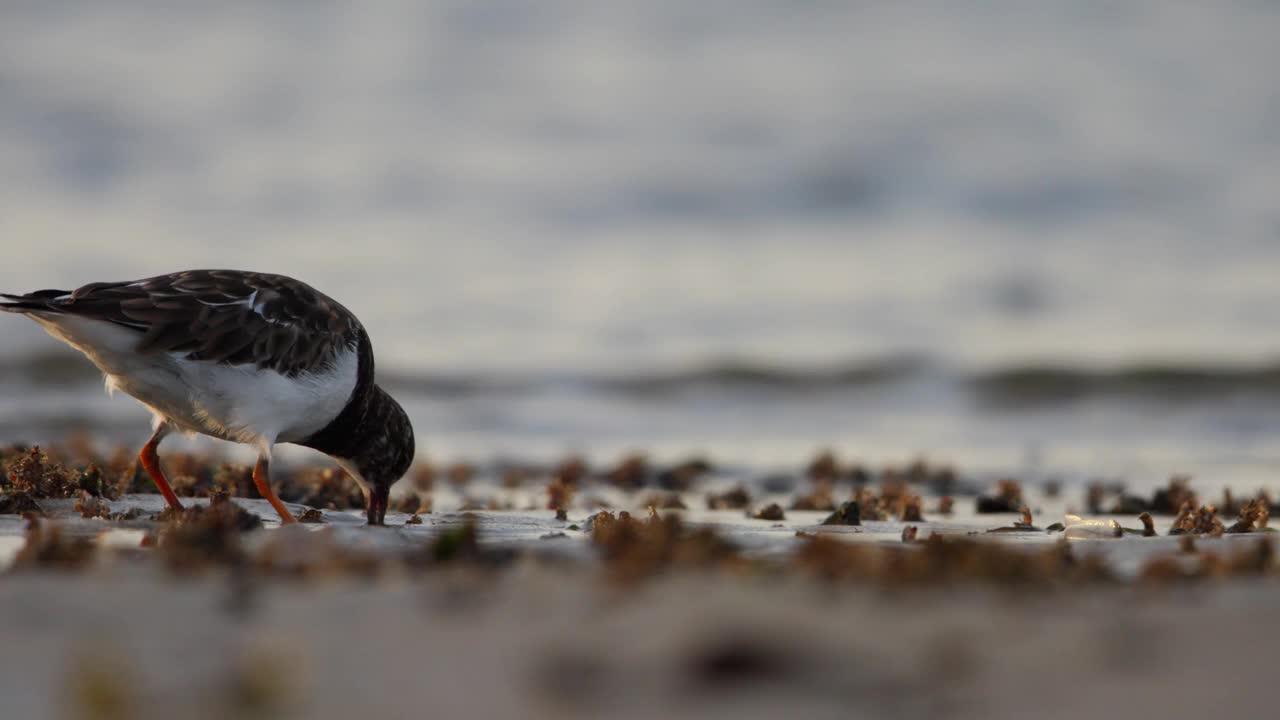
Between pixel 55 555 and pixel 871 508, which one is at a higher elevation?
pixel 871 508

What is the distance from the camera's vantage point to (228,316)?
6.06 metres

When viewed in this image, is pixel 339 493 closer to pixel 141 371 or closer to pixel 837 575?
pixel 141 371

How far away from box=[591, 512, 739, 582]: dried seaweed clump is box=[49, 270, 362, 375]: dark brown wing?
237cm

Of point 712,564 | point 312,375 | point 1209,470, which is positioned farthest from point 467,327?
point 712,564

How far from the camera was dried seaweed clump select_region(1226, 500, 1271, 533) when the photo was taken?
582 cm

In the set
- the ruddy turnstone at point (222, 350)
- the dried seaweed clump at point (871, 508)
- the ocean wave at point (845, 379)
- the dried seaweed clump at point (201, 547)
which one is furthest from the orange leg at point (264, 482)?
the ocean wave at point (845, 379)

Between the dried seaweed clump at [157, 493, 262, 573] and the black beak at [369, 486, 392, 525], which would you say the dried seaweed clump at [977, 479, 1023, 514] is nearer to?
the black beak at [369, 486, 392, 525]

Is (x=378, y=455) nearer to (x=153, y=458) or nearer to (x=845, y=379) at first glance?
(x=153, y=458)

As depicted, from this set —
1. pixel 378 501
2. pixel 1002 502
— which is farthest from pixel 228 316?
pixel 1002 502

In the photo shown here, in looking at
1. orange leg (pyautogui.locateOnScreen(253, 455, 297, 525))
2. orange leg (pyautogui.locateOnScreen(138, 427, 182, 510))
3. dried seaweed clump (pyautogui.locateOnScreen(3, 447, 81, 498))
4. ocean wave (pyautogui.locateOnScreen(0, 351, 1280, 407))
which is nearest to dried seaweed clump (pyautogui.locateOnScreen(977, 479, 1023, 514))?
orange leg (pyautogui.locateOnScreen(253, 455, 297, 525))

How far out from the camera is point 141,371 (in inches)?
235

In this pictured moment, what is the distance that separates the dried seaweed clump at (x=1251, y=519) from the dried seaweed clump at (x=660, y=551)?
3072mm

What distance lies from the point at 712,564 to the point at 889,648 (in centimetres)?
85

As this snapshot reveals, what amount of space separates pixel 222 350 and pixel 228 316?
0.20 m
